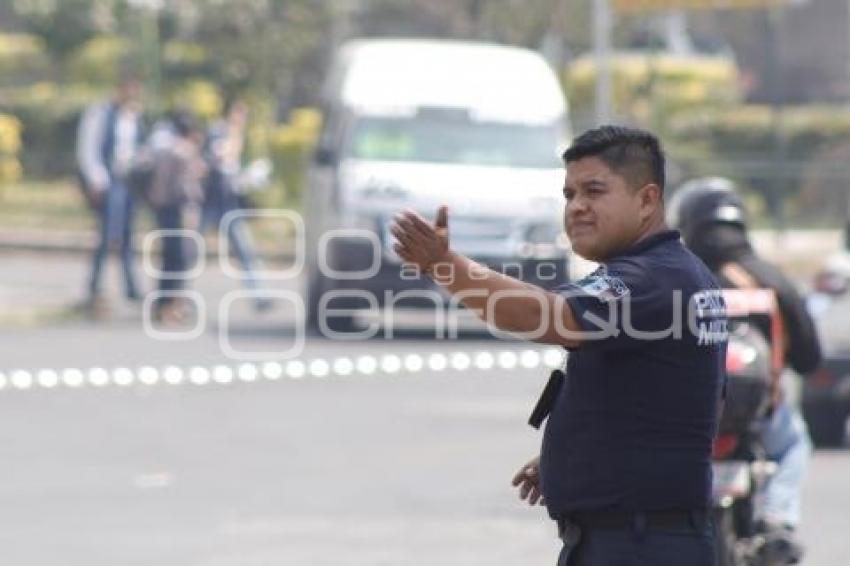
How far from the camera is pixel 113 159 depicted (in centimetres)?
2383

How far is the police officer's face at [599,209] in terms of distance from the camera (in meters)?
5.84

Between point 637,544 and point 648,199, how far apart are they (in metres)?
0.77

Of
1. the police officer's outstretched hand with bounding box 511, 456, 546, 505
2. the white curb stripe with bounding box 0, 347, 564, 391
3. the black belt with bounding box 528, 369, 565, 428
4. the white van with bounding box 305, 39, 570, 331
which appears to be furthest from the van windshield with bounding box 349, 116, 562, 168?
the black belt with bounding box 528, 369, 565, 428

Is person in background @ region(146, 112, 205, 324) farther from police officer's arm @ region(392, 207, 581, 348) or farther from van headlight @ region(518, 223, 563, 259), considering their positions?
police officer's arm @ region(392, 207, 581, 348)

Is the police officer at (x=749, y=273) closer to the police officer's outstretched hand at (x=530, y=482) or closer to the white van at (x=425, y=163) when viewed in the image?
the police officer's outstretched hand at (x=530, y=482)

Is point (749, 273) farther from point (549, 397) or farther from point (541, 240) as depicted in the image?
point (541, 240)

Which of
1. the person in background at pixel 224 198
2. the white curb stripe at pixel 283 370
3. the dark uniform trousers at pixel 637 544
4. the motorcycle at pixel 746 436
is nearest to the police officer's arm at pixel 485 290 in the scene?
the dark uniform trousers at pixel 637 544

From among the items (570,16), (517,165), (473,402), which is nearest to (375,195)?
(517,165)

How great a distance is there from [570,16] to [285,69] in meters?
6.58

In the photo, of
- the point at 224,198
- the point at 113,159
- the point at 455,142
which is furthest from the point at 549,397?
the point at 224,198

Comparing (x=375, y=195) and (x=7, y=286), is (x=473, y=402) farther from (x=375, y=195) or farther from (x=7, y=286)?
(x=7, y=286)

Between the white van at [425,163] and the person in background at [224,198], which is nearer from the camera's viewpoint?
the white van at [425,163]

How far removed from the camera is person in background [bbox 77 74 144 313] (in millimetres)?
23734

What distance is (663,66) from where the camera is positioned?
49156 mm
